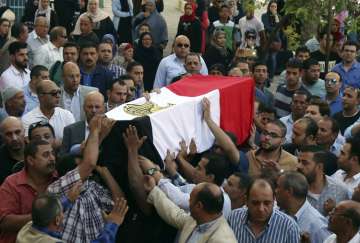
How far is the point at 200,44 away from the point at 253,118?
6168 mm

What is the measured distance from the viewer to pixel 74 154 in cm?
801

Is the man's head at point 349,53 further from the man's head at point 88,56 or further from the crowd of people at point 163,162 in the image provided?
the man's head at point 88,56

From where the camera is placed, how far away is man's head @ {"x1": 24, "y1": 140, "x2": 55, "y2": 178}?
782 centimetres

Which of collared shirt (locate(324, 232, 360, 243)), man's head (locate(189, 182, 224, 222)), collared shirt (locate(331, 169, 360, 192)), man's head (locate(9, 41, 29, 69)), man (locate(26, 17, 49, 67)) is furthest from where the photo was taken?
man (locate(26, 17, 49, 67))

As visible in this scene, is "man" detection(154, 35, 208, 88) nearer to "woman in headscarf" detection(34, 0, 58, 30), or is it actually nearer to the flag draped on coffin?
the flag draped on coffin

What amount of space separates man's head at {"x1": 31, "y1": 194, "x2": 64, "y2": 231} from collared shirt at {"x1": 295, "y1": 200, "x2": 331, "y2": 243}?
80.1 inches

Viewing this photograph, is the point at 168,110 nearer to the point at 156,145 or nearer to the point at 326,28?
the point at 156,145

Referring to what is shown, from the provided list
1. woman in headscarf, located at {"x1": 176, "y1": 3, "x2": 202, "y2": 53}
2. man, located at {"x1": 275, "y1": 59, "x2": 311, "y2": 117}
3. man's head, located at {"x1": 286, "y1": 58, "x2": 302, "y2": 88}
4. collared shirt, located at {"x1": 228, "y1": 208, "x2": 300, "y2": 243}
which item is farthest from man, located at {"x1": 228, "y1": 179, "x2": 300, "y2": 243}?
woman in headscarf, located at {"x1": 176, "y1": 3, "x2": 202, "y2": 53}

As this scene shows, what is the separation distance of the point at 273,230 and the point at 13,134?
314cm

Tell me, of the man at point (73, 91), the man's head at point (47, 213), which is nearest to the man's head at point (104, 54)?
the man at point (73, 91)

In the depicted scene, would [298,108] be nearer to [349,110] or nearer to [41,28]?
[349,110]

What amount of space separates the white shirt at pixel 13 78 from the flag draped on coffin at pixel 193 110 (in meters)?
2.56

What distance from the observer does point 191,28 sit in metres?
17.2

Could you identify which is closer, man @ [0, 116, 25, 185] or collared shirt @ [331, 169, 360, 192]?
collared shirt @ [331, 169, 360, 192]
